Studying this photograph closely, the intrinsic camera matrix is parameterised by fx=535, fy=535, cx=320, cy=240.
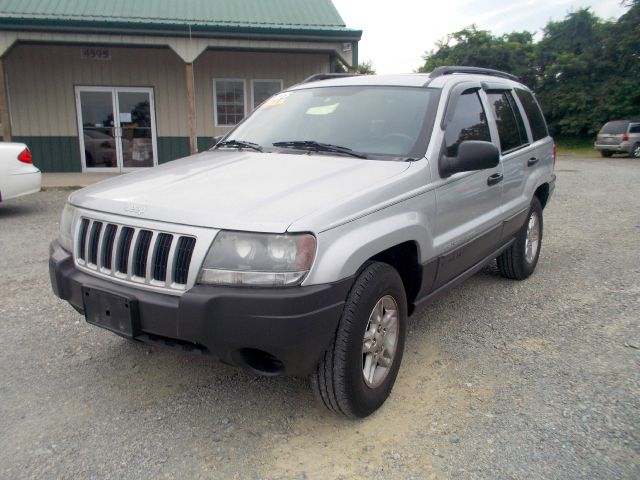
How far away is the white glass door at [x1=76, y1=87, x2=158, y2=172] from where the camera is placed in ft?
46.8

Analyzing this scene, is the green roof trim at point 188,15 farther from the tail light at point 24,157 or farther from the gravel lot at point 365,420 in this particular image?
the gravel lot at point 365,420

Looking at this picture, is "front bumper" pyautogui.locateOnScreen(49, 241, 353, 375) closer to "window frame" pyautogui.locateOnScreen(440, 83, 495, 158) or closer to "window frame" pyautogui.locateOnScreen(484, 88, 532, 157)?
"window frame" pyautogui.locateOnScreen(440, 83, 495, 158)

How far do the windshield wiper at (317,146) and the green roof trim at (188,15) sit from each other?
388 inches

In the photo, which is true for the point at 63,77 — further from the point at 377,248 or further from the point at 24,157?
the point at 377,248

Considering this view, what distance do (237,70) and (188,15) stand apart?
79.8 inches

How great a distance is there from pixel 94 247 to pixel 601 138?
83.9 ft

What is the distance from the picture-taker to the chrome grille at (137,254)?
2490 mm

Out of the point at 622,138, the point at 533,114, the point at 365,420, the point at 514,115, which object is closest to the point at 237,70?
the point at 533,114

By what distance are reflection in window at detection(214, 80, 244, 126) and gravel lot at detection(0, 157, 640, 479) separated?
1119cm

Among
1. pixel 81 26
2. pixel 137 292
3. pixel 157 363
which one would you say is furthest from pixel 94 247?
pixel 81 26

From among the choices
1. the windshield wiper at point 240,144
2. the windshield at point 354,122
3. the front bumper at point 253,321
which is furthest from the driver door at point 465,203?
the windshield wiper at point 240,144

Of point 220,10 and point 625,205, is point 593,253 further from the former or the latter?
point 220,10

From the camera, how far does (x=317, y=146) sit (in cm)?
350

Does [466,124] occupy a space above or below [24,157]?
above
